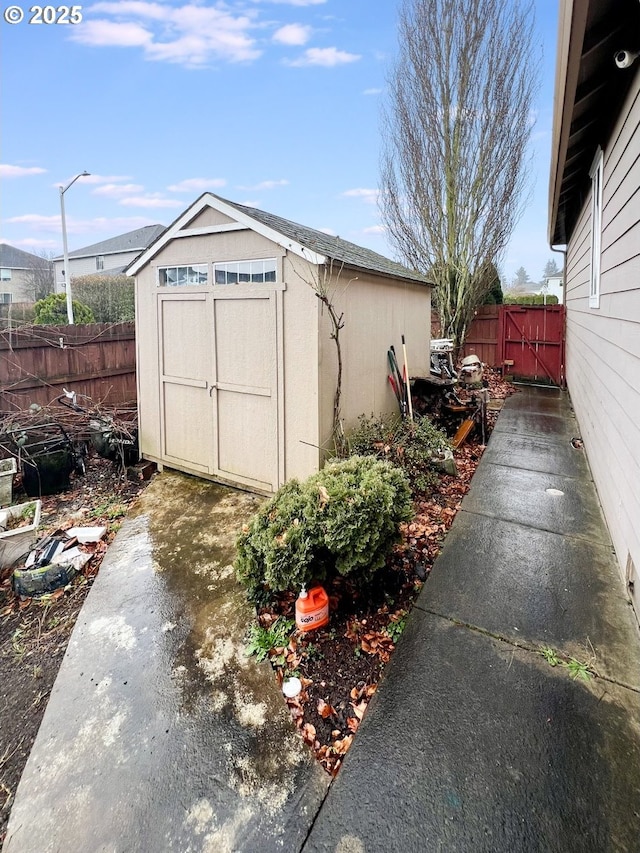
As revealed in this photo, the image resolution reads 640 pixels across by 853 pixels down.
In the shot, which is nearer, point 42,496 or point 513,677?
point 513,677

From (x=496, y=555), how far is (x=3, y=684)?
3.39 m

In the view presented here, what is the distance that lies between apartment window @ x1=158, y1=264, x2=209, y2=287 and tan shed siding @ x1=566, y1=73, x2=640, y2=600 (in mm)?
4248

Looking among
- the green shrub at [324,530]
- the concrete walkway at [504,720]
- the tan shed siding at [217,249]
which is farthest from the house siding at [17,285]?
the concrete walkway at [504,720]

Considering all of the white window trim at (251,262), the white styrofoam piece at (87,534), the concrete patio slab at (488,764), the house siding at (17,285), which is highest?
the house siding at (17,285)

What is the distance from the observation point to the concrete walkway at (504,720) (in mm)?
1563

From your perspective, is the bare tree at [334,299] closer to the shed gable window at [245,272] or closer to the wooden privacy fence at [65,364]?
the shed gable window at [245,272]

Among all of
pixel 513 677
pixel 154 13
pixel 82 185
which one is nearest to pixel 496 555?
pixel 513 677

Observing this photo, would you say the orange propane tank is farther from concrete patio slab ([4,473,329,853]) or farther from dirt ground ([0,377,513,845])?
concrete patio slab ([4,473,329,853])

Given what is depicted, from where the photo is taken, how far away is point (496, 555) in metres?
3.24

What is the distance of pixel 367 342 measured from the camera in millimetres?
5684

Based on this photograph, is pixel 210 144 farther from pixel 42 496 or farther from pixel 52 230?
pixel 52 230

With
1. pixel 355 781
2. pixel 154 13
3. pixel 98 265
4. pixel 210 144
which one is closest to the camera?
pixel 355 781

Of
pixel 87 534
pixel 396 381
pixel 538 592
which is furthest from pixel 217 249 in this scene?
pixel 538 592

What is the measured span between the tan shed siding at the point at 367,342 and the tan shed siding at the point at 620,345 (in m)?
2.51
